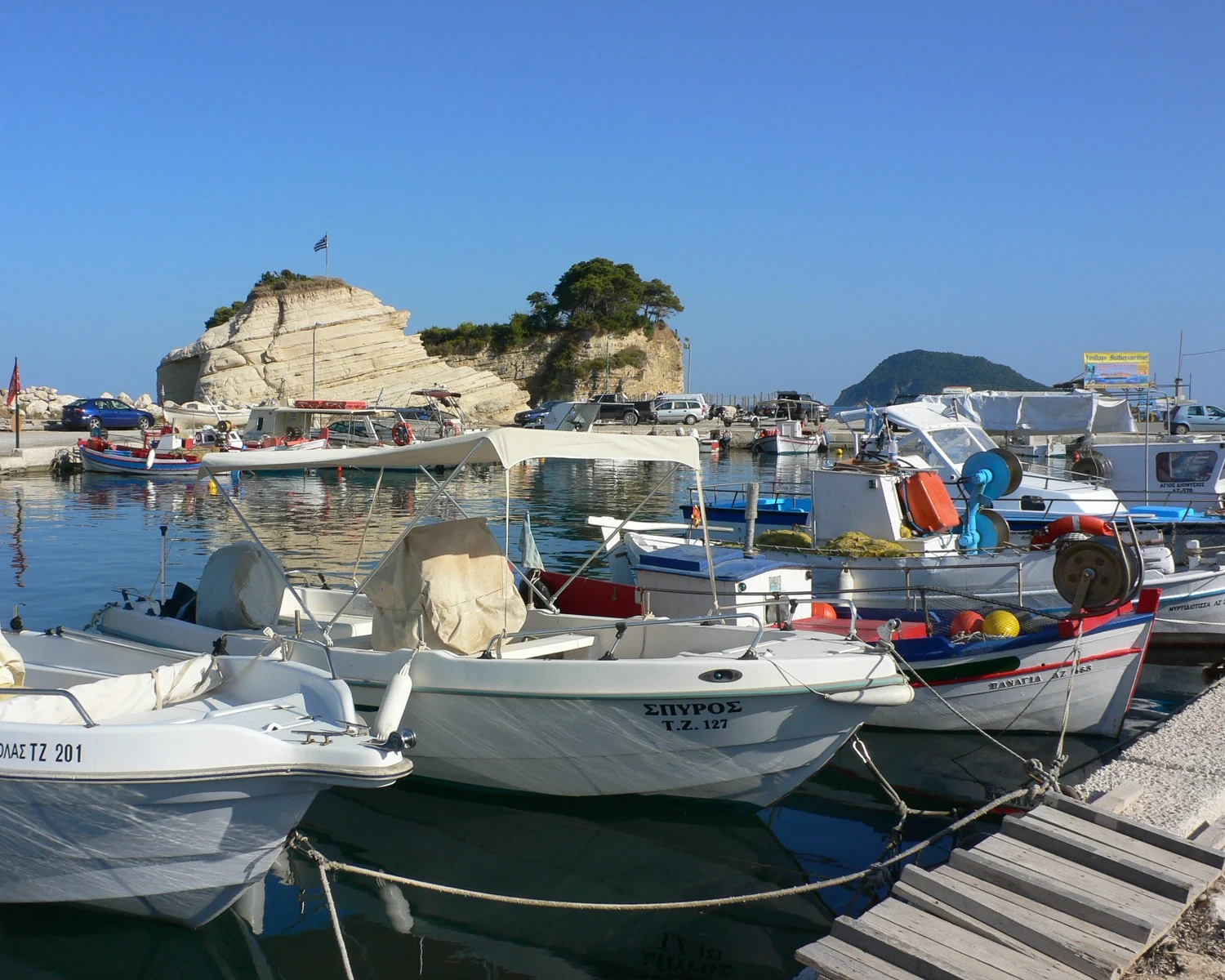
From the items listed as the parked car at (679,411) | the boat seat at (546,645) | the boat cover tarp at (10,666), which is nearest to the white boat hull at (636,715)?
the boat seat at (546,645)

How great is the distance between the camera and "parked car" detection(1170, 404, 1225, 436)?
1735 inches

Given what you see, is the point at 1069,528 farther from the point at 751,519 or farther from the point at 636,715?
the point at 636,715

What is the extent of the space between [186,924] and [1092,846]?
17.6 ft

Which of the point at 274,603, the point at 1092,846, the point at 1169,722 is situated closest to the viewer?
the point at 1092,846

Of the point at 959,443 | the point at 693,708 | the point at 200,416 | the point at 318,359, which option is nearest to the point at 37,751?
the point at 693,708

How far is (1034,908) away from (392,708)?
13.1 ft

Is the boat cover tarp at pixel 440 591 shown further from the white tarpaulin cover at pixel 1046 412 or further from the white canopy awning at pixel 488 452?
the white tarpaulin cover at pixel 1046 412

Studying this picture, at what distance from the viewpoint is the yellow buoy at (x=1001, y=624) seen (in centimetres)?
1012

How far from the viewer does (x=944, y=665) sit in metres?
9.64

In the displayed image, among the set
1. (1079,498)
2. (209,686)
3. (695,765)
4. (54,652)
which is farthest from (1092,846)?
(1079,498)

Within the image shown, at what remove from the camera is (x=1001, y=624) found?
1016 centimetres

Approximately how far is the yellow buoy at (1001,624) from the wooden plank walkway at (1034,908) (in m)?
4.26

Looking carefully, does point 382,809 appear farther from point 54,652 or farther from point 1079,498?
point 1079,498

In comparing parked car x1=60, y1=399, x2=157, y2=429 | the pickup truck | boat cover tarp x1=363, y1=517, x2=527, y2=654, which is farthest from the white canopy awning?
the pickup truck
